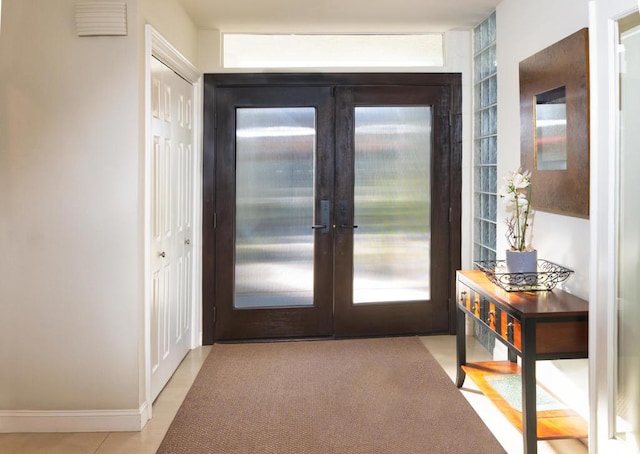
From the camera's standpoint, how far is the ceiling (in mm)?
3789

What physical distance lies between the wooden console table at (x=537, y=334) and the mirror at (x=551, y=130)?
68 cm

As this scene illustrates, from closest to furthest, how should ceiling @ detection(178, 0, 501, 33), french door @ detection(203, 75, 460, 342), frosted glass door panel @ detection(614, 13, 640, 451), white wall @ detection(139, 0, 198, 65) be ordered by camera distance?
frosted glass door panel @ detection(614, 13, 640, 451) < white wall @ detection(139, 0, 198, 65) < ceiling @ detection(178, 0, 501, 33) < french door @ detection(203, 75, 460, 342)

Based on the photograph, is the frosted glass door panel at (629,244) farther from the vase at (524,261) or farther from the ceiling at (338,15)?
the ceiling at (338,15)

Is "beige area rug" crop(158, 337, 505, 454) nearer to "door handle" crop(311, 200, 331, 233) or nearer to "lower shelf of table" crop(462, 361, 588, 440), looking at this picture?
"lower shelf of table" crop(462, 361, 588, 440)

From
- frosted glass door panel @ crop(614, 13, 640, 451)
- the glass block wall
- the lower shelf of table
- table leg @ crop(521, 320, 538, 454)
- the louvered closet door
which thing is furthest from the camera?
the glass block wall

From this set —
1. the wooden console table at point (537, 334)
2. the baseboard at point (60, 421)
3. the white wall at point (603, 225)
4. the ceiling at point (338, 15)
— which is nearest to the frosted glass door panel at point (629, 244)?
the white wall at point (603, 225)

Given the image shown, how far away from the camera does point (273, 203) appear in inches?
177

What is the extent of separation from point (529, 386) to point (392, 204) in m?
2.34

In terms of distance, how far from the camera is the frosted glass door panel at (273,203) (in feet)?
14.7

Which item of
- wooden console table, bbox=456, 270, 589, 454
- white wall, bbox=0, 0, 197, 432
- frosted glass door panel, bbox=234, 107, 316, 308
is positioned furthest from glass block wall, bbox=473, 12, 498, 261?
white wall, bbox=0, 0, 197, 432

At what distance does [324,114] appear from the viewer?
4.50 meters

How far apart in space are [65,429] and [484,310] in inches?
87.7

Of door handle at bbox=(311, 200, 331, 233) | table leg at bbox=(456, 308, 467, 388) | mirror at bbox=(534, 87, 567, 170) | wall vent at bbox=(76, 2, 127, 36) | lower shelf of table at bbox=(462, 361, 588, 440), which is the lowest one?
lower shelf of table at bbox=(462, 361, 588, 440)

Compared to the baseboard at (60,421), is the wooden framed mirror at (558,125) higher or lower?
higher
